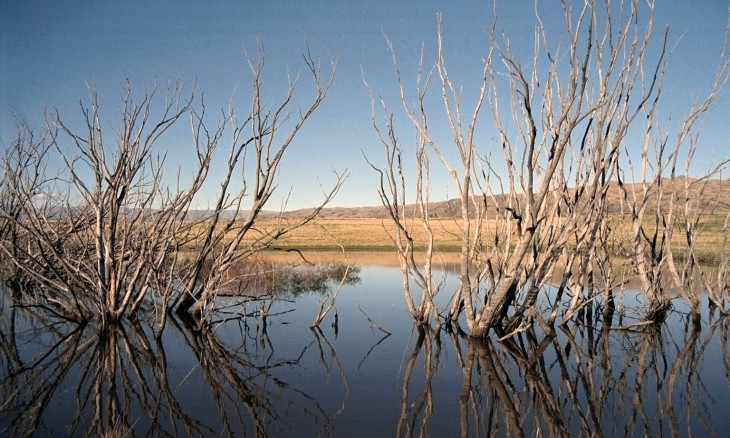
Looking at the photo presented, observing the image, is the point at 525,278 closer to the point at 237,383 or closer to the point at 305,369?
the point at 305,369

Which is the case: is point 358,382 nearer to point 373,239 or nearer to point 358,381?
point 358,381

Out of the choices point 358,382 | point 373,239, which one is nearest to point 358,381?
point 358,382

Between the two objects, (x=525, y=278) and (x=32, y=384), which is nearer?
(x=32, y=384)

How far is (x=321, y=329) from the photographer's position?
9.20 meters

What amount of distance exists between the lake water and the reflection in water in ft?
0.08

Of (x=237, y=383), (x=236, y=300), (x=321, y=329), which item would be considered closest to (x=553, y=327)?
(x=321, y=329)

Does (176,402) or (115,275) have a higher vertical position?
(115,275)

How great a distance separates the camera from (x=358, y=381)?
6297 mm

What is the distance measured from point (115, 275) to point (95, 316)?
→ 147 centimetres

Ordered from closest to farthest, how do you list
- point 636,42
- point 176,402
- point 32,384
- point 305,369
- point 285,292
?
point 176,402
point 32,384
point 305,369
point 636,42
point 285,292

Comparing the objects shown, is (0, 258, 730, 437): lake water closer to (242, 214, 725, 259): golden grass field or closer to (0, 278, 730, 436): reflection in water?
(0, 278, 730, 436): reflection in water

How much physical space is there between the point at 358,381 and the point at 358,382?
0.04m

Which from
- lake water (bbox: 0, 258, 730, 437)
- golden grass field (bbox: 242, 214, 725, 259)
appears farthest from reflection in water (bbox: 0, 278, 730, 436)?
golden grass field (bbox: 242, 214, 725, 259)

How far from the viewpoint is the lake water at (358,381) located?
4836 mm
